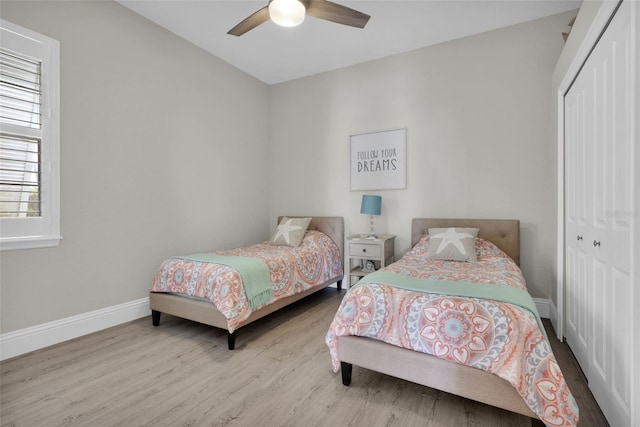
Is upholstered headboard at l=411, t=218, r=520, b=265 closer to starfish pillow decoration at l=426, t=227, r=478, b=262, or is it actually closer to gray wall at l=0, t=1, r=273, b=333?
starfish pillow decoration at l=426, t=227, r=478, b=262

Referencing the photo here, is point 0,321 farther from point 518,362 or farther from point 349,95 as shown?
point 349,95

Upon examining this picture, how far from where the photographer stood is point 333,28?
10.5 ft

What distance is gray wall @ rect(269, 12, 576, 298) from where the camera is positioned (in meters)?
3.00

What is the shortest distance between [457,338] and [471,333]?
0.07 meters

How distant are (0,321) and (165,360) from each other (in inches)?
46.3

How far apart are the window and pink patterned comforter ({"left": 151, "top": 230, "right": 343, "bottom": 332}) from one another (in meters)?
0.94

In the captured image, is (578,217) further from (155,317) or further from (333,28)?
(155,317)

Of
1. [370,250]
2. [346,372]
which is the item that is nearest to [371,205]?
[370,250]

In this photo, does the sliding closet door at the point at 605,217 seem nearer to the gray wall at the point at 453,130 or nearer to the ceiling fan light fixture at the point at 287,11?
the gray wall at the point at 453,130

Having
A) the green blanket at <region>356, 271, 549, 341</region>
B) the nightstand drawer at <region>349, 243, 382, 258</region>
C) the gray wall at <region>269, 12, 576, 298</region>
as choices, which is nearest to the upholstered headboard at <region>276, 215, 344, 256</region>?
the gray wall at <region>269, 12, 576, 298</region>

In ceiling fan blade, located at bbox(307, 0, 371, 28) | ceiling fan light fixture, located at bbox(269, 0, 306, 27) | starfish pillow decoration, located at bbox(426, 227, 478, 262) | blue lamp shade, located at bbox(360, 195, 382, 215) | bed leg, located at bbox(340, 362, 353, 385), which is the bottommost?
bed leg, located at bbox(340, 362, 353, 385)

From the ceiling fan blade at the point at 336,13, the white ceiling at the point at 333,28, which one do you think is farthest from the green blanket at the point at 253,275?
the white ceiling at the point at 333,28

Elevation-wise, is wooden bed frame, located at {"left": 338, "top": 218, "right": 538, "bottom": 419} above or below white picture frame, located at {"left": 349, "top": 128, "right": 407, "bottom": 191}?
below

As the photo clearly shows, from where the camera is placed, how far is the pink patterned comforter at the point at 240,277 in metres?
2.35
